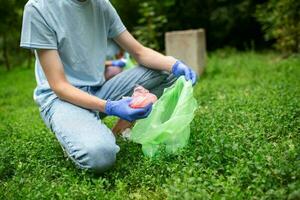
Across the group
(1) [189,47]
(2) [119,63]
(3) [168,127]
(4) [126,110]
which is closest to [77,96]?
(4) [126,110]

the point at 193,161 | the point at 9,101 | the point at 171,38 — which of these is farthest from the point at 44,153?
the point at 171,38

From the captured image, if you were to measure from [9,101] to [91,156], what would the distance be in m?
3.75

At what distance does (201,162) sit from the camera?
2.90 metres

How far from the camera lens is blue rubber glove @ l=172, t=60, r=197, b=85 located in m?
3.40

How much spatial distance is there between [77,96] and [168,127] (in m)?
0.55

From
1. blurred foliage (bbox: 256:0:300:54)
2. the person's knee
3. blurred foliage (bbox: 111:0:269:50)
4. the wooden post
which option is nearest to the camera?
the person's knee

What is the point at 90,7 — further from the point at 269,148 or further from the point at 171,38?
the point at 171,38

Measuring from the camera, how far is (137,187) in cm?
284

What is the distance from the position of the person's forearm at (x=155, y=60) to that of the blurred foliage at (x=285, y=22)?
4677mm

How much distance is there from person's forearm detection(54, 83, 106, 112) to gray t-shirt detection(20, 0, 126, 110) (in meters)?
0.16

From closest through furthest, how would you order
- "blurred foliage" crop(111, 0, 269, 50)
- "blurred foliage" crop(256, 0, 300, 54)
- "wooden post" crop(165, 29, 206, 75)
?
"wooden post" crop(165, 29, 206, 75), "blurred foliage" crop(256, 0, 300, 54), "blurred foliage" crop(111, 0, 269, 50)

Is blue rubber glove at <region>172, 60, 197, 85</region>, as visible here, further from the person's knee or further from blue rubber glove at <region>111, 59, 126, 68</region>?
blue rubber glove at <region>111, 59, 126, 68</region>

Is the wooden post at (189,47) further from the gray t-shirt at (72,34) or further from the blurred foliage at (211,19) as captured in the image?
the gray t-shirt at (72,34)

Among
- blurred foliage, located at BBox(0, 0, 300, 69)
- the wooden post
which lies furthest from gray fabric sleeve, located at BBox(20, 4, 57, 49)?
blurred foliage, located at BBox(0, 0, 300, 69)
